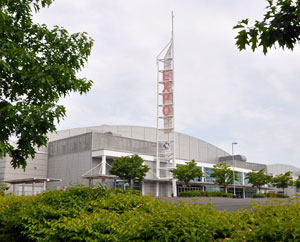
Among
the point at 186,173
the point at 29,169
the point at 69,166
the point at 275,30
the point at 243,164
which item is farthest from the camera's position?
the point at 243,164

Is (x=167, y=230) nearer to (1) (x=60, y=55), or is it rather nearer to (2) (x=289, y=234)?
(2) (x=289, y=234)

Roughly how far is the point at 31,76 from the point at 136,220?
4839 mm

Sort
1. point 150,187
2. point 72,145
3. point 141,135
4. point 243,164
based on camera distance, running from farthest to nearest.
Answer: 1. point 243,164
2. point 141,135
3. point 72,145
4. point 150,187

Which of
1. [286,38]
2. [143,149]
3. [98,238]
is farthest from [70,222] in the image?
[143,149]

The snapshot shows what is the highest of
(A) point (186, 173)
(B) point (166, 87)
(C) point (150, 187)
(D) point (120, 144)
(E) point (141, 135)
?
(B) point (166, 87)

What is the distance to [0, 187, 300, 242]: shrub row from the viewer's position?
4820 millimetres

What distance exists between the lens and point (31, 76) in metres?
9.00

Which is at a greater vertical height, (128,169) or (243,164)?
(243,164)

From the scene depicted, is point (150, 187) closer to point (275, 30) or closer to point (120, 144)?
point (120, 144)

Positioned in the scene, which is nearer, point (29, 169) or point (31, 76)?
point (31, 76)

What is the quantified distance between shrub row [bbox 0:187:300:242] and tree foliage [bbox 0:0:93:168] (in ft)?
5.68

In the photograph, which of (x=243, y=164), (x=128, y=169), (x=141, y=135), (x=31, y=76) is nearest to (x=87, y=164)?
(x=128, y=169)

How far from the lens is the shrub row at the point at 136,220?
15.8ft

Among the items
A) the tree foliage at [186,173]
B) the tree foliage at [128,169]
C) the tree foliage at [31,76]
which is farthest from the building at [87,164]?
the tree foliage at [31,76]
